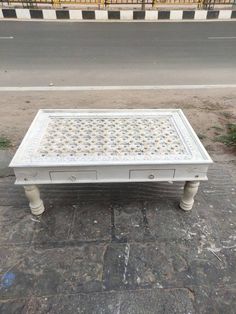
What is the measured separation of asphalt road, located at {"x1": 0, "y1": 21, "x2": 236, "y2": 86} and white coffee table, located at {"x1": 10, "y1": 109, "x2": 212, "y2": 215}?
3.03 metres

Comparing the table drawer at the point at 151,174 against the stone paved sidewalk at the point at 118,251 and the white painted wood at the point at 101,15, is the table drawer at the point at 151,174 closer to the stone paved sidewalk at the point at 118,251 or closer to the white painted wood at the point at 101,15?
the stone paved sidewalk at the point at 118,251

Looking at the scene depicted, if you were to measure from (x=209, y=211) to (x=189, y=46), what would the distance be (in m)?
6.59

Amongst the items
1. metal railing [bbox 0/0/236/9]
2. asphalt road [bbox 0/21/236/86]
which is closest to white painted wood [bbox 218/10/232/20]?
metal railing [bbox 0/0/236/9]

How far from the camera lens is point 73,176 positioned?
2.10 meters

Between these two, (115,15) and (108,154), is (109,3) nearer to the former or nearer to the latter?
(115,15)

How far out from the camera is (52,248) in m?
2.11

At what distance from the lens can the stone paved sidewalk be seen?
1.78 metres

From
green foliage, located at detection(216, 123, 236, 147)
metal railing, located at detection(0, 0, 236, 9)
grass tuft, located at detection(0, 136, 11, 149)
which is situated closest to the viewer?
grass tuft, located at detection(0, 136, 11, 149)

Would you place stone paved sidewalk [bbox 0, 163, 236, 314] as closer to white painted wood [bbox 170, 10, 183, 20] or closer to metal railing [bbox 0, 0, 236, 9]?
white painted wood [bbox 170, 10, 183, 20]

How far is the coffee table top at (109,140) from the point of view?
2072 millimetres

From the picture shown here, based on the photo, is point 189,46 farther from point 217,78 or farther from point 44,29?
point 44,29

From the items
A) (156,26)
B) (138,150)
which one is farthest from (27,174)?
(156,26)

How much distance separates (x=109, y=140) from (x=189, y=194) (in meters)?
0.87

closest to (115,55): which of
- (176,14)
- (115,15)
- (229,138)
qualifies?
(229,138)
